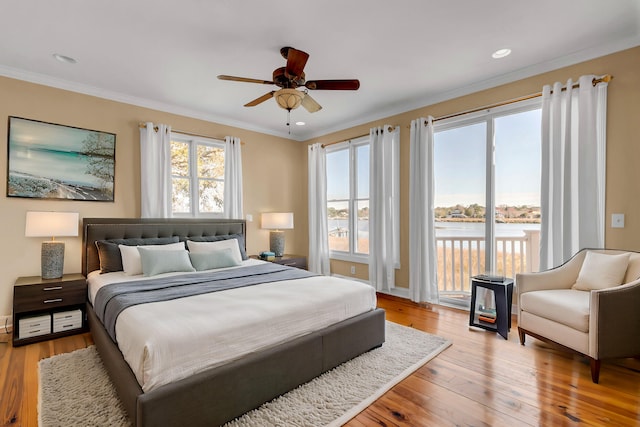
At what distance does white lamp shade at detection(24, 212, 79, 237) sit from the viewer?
296cm

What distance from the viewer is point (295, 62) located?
2.33m

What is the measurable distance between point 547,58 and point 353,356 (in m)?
3.43

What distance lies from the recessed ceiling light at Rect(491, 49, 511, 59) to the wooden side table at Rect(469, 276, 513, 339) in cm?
223

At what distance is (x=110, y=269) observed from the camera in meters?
3.32

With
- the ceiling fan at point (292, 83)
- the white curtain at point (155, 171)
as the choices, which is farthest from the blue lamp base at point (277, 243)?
the ceiling fan at point (292, 83)

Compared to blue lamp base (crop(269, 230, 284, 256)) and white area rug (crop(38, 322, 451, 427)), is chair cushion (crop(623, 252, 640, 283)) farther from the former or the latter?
blue lamp base (crop(269, 230, 284, 256))

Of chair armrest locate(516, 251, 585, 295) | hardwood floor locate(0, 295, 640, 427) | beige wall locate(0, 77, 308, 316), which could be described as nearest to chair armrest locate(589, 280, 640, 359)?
hardwood floor locate(0, 295, 640, 427)

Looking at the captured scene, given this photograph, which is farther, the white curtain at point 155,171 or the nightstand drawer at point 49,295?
the white curtain at point 155,171

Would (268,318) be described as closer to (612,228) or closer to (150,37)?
(150,37)

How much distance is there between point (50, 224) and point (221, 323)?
2512mm

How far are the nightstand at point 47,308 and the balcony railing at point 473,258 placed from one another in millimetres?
4343

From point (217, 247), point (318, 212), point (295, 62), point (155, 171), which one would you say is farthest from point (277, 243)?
point (295, 62)

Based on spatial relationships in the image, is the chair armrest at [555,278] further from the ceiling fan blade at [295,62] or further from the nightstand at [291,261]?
the nightstand at [291,261]

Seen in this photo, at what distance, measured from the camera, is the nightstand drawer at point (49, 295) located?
2.83 meters
